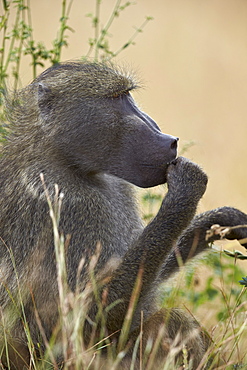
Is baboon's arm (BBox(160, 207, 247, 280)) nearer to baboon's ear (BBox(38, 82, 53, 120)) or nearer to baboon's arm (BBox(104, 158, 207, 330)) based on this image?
baboon's arm (BBox(104, 158, 207, 330))

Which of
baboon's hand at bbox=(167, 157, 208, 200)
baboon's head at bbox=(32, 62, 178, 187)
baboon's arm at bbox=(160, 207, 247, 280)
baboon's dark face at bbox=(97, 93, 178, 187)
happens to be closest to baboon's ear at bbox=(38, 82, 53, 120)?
baboon's head at bbox=(32, 62, 178, 187)

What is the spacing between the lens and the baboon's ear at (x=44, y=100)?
3611mm

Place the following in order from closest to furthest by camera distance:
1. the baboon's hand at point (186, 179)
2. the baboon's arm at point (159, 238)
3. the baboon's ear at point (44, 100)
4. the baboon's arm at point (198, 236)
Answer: the baboon's arm at point (159, 238) → the baboon's hand at point (186, 179) → the baboon's ear at point (44, 100) → the baboon's arm at point (198, 236)

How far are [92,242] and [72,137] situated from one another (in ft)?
1.73

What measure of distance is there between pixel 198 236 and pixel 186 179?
1.42 ft

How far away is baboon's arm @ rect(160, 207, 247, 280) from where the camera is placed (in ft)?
12.2

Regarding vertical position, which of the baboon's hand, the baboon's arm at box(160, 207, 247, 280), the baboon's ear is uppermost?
the baboon's ear

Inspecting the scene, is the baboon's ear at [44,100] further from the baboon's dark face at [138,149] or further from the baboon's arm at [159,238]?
the baboon's arm at [159,238]

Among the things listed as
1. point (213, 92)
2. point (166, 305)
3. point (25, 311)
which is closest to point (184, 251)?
point (166, 305)

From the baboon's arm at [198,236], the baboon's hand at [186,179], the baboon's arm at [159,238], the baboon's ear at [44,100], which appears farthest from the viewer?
the baboon's arm at [198,236]

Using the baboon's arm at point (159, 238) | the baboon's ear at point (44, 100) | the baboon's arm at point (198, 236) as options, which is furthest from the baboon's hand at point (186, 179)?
the baboon's ear at point (44, 100)

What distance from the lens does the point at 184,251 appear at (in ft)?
12.6

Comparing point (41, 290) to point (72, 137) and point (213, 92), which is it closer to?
point (72, 137)

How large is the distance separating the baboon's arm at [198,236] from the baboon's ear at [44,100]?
3.02 ft
